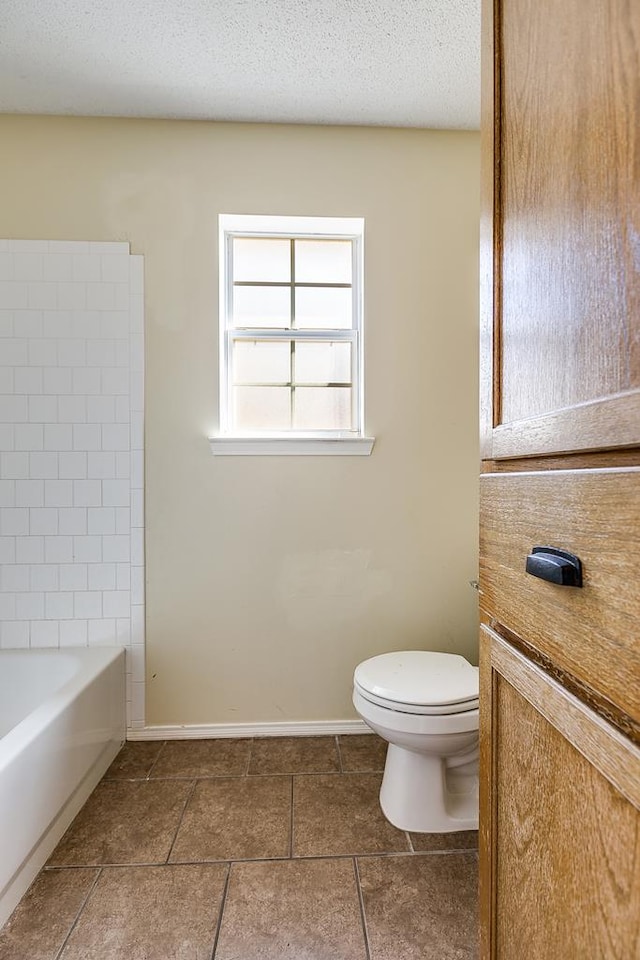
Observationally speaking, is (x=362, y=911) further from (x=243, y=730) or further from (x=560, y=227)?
(x=560, y=227)

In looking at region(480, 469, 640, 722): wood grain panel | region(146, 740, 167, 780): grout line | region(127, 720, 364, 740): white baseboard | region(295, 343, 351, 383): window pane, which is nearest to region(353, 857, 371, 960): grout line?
region(127, 720, 364, 740): white baseboard

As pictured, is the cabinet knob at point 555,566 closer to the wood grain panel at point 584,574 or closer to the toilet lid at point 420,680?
A: the wood grain panel at point 584,574

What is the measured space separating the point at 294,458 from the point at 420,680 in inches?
37.6

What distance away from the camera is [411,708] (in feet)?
4.89

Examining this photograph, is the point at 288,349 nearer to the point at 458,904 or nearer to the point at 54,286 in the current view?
the point at 54,286

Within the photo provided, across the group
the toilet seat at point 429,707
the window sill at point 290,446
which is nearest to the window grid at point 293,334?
the window sill at point 290,446

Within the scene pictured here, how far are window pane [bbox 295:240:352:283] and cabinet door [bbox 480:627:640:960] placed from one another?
1.86m

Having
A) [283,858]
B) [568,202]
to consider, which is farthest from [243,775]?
[568,202]

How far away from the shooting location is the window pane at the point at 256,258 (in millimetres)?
2234

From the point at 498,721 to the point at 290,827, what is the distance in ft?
3.79

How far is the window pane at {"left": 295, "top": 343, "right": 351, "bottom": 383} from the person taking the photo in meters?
2.23

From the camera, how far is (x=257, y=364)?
2.22 m

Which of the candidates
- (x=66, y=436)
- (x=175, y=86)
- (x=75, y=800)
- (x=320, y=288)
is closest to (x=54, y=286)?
(x=66, y=436)

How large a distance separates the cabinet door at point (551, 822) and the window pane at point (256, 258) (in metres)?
1.91
